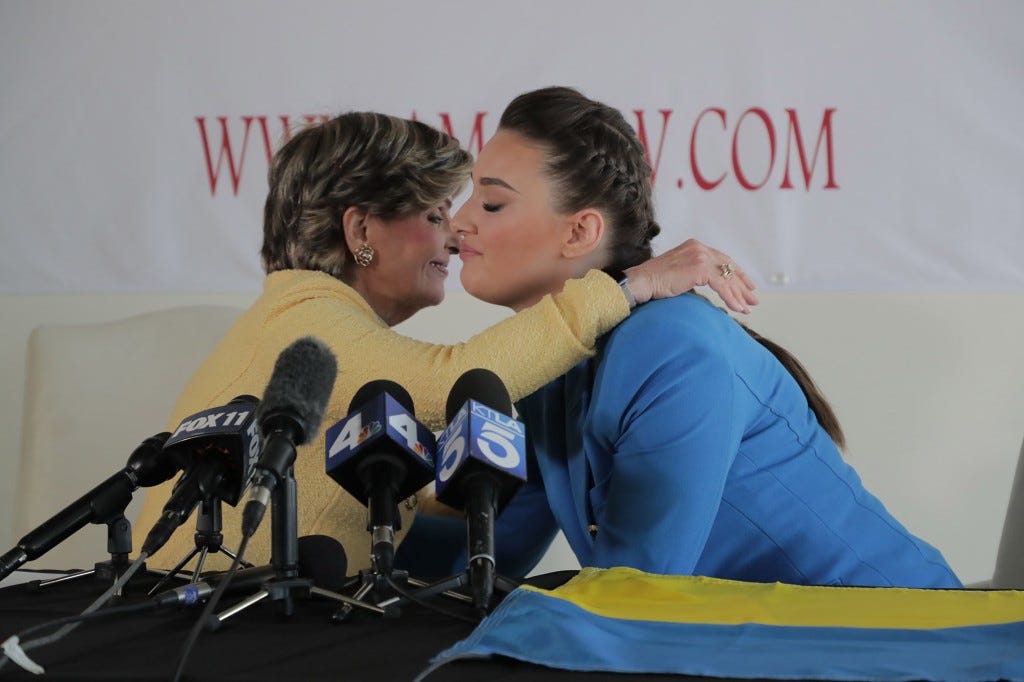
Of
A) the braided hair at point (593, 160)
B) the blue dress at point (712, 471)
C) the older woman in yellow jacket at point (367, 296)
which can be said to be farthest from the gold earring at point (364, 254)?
the blue dress at point (712, 471)

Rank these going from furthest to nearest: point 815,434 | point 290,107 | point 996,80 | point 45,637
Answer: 1. point 290,107
2. point 996,80
3. point 815,434
4. point 45,637

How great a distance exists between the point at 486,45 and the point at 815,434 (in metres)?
1.51

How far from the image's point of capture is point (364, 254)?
1.92 meters

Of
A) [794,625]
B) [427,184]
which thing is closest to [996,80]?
[427,184]

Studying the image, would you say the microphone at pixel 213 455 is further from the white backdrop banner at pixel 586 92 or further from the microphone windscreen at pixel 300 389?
the white backdrop banner at pixel 586 92

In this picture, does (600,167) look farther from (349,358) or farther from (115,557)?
(115,557)

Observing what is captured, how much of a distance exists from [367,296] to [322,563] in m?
0.97

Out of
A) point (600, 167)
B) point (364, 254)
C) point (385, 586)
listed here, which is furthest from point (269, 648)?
point (364, 254)

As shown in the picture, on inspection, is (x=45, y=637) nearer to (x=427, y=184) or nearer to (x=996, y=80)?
(x=427, y=184)

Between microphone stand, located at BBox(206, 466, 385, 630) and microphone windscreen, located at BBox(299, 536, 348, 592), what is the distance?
5 centimetres

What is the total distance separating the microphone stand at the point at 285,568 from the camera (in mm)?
968

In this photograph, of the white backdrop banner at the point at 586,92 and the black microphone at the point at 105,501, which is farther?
the white backdrop banner at the point at 586,92

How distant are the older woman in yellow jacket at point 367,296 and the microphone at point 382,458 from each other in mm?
427

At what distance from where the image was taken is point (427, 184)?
1952 millimetres
